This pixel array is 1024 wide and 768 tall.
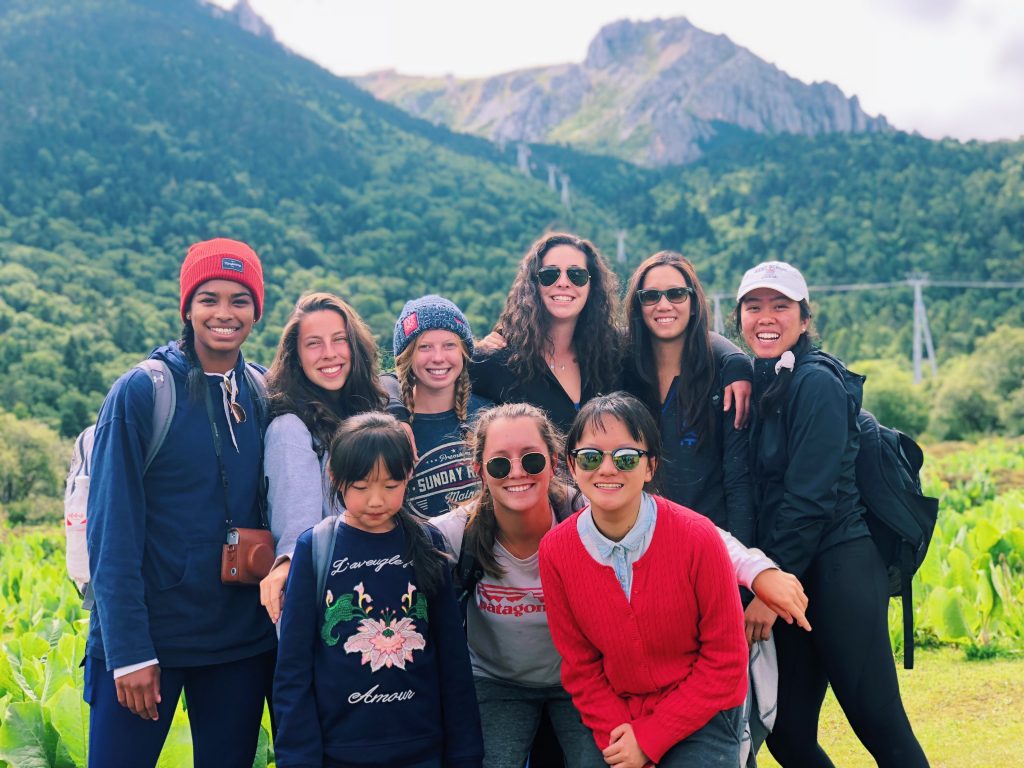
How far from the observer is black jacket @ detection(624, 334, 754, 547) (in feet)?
9.22

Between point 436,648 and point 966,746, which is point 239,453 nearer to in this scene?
point 436,648

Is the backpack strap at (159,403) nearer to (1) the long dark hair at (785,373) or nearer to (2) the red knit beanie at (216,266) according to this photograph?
(2) the red knit beanie at (216,266)

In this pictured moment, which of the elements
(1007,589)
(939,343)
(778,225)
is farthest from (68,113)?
(1007,589)

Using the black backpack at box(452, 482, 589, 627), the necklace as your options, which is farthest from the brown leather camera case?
the necklace

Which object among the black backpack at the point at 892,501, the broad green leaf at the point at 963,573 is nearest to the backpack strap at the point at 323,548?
the black backpack at the point at 892,501

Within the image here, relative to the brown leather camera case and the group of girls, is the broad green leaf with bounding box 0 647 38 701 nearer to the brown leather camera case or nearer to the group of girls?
the group of girls

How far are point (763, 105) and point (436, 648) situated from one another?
527 feet

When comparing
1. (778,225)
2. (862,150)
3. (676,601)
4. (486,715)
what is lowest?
(486,715)

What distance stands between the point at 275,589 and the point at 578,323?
1.55 meters

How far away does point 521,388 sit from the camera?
333cm

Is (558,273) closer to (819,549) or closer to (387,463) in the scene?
(387,463)

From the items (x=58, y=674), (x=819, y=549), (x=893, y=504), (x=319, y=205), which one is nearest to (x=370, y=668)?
(x=819, y=549)

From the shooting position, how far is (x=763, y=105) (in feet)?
494

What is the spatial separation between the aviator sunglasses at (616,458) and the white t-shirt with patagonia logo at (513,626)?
1.39ft
